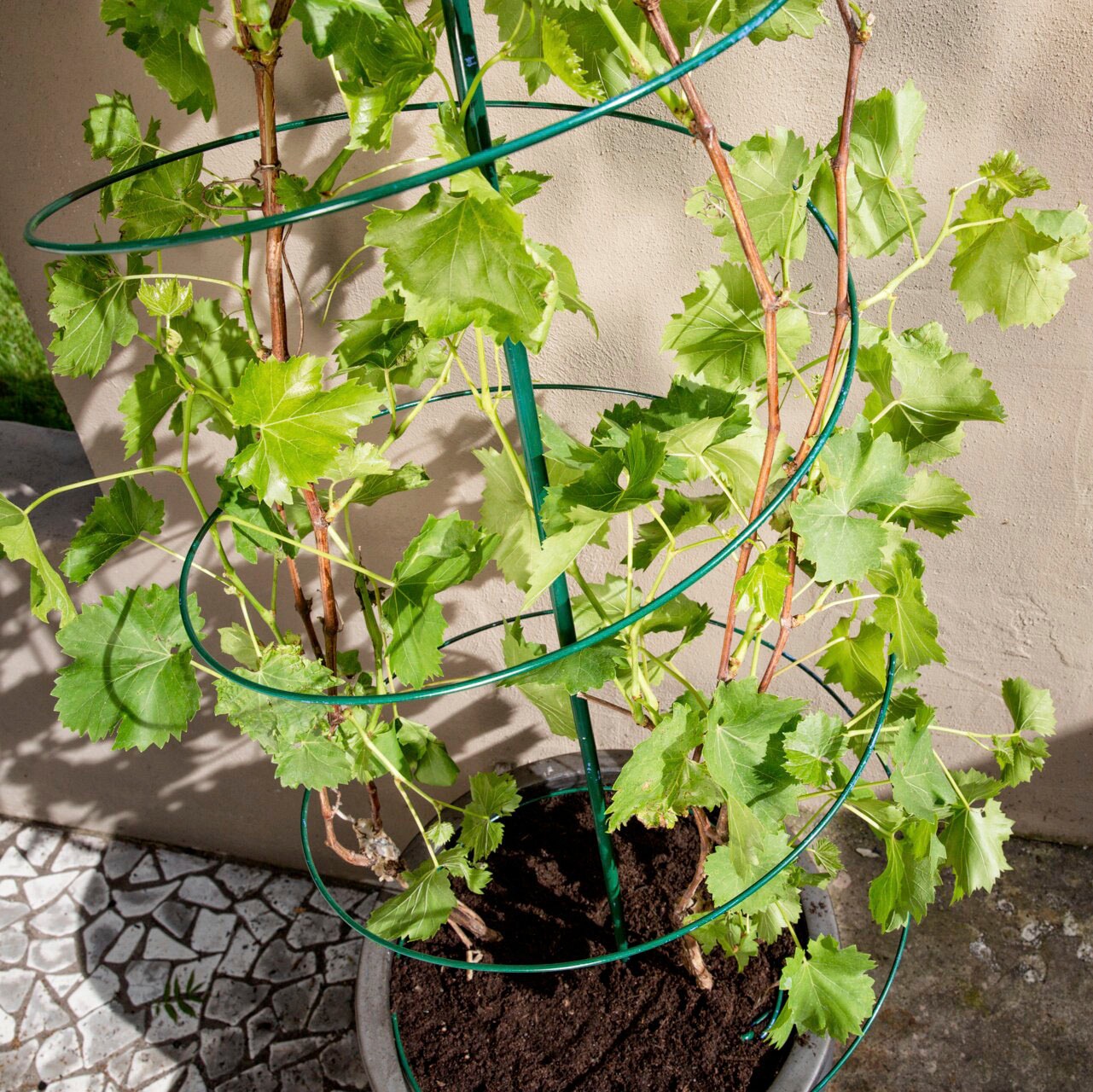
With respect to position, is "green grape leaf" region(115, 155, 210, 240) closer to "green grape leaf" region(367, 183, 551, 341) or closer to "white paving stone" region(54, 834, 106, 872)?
"green grape leaf" region(367, 183, 551, 341)

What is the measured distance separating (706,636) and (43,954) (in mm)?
1527

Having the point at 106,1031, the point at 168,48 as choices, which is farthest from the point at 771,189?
the point at 106,1031

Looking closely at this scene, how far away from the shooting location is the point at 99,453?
1.67 m

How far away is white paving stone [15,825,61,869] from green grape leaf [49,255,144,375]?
1.61m

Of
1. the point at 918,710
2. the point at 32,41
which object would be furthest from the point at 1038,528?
the point at 32,41

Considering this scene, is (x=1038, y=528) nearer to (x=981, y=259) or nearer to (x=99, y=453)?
(x=981, y=259)

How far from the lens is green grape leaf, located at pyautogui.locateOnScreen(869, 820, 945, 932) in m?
1.00

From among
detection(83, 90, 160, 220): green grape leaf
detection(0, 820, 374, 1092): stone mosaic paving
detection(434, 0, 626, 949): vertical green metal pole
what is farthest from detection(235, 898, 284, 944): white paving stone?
detection(83, 90, 160, 220): green grape leaf

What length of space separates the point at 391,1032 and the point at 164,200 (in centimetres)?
109

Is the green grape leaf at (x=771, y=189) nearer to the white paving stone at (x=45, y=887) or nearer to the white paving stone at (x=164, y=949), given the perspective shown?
the white paving stone at (x=164, y=949)

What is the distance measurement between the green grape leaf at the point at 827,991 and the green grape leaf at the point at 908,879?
0.29 feet

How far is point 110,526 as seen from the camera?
112 centimetres

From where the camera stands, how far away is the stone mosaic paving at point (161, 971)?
5.99 ft

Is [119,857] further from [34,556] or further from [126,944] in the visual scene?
[34,556]
